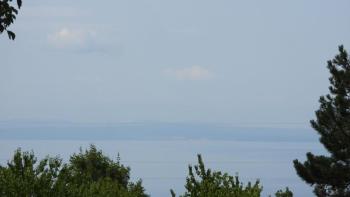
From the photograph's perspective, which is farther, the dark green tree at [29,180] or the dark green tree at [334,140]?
the dark green tree at [334,140]

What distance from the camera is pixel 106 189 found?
1598 inches

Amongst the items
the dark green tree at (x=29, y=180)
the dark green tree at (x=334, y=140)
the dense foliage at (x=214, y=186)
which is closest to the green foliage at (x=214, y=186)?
the dense foliage at (x=214, y=186)

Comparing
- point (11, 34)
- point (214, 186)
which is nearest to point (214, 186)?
point (214, 186)

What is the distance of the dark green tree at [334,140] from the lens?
167 feet

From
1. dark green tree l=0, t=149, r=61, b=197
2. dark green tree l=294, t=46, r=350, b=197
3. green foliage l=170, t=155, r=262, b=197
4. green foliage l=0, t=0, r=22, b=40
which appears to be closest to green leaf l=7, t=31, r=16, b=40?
green foliage l=0, t=0, r=22, b=40

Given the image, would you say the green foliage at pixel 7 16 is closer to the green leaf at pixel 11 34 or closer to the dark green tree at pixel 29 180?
the green leaf at pixel 11 34

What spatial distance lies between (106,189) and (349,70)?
2180cm

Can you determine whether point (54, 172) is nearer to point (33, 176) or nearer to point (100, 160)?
point (33, 176)

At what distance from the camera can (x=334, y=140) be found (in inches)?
2037

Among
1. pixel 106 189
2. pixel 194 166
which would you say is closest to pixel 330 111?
pixel 106 189

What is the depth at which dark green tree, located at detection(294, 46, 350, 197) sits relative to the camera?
167 feet

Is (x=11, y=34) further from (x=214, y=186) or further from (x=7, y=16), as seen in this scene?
(x=214, y=186)

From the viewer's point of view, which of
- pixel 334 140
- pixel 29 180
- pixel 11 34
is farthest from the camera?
pixel 334 140

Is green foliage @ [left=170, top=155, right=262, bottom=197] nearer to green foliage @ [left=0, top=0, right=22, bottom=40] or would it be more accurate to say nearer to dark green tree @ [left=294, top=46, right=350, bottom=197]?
green foliage @ [left=0, top=0, right=22, bottom=40]
